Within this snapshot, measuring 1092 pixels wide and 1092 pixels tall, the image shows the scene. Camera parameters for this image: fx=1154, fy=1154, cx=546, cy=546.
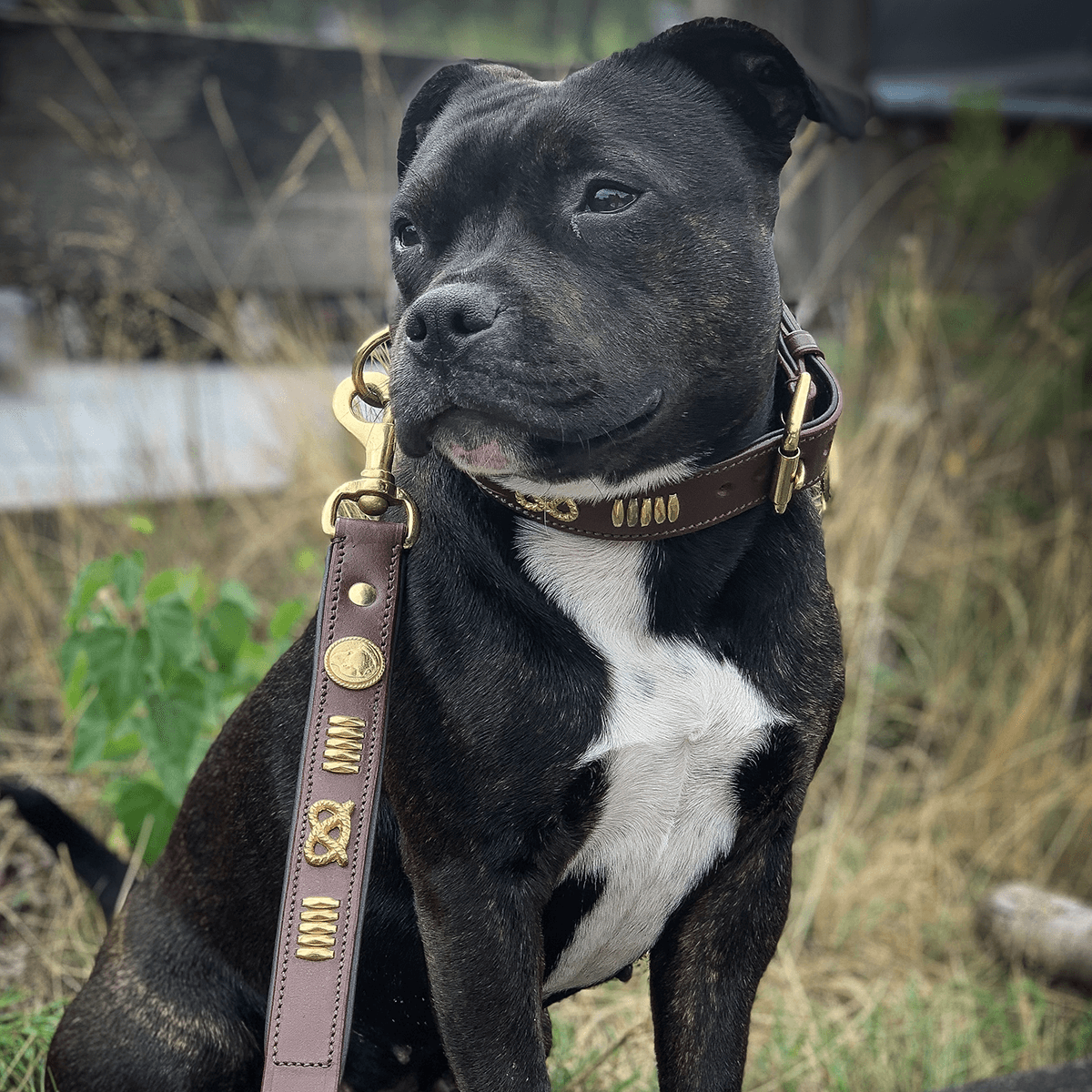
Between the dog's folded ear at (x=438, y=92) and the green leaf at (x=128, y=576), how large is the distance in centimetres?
93

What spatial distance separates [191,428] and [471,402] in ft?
9.08

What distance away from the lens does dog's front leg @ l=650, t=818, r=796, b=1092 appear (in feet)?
4.47

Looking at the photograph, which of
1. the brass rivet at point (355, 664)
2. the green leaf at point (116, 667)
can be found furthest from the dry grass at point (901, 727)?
the brass rivet at point (355, 664)

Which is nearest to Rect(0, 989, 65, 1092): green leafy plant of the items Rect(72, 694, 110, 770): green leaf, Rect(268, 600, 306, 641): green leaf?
Rect(72, 694, 110, 770): green leaf

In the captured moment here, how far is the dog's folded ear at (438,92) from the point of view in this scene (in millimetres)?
1440

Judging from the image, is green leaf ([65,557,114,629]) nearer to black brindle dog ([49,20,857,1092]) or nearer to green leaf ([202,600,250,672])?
green leaf ([202,600,250,672])

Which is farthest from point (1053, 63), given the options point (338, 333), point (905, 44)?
point (338, 333)

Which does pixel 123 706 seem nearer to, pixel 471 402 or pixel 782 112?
pixel 471 402

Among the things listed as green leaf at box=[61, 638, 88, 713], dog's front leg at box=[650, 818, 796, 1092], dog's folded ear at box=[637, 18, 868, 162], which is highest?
dog's folded ear at box=[637, 18, 868, 162]

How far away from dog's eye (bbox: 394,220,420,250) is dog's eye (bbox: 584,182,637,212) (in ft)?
0.80

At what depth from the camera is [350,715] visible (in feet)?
4.22

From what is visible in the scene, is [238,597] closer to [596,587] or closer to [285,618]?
[285,618]

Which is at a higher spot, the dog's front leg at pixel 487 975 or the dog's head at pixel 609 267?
the dog's head at pixel 609 267

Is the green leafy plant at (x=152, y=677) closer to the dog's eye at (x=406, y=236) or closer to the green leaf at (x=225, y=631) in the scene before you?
the green leaf at (x=225, y=631)
